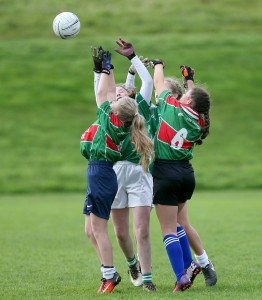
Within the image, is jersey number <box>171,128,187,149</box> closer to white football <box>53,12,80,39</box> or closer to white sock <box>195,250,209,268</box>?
white sock <box>195,250,209,268</box>

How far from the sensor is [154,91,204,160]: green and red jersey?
27.2 feet

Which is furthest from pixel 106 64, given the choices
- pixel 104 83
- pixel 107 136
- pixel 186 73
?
pixel 186 73

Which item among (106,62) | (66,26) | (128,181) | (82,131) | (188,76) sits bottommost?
(82,131)

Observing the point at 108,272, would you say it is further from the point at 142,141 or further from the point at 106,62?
the point at 106,62

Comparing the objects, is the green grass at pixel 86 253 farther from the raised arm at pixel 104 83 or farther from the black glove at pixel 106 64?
the black glove at pixel 106 64

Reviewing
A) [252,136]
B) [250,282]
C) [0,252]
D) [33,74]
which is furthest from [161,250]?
[33,74]

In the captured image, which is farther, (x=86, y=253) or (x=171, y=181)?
(x=86, y=253)

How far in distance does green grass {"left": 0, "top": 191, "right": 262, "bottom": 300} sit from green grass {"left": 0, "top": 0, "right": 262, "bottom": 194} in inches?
275

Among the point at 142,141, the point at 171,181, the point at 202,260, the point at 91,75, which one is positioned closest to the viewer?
the point at 142,141

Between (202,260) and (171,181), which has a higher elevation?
(171,181)

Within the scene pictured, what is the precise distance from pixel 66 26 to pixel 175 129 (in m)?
2.32

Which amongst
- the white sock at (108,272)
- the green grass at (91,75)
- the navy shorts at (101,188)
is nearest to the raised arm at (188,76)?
the navy shorts at (101,188)

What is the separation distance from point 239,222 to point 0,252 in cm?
525

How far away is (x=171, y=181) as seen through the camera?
8234 millimetres
